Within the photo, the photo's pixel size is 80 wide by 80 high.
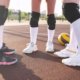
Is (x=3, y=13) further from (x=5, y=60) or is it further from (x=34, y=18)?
(x=34, y=18)

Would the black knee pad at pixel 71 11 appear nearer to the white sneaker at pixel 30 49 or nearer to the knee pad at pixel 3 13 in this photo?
the knee pad at pixel 3 13

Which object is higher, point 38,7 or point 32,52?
point 38,7

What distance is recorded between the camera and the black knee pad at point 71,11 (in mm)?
3559

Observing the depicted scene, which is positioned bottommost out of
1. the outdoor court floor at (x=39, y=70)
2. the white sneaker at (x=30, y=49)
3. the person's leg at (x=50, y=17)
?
the outdoor court floor at (x=39, y=70)

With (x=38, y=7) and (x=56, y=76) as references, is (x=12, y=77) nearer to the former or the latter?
(x=56, y=76)

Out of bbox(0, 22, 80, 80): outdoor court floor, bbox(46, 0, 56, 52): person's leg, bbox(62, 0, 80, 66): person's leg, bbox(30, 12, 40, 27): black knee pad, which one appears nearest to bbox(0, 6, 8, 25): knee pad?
bbox(0, 22, 80, 80): outdoor court floor

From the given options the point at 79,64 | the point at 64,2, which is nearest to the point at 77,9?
the point at 64,2

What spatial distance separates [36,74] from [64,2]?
1079mm

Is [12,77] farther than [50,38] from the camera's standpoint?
No

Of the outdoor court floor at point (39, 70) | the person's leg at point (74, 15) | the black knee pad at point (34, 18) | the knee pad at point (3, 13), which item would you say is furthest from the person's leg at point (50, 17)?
the knee pad at point (3, 13)

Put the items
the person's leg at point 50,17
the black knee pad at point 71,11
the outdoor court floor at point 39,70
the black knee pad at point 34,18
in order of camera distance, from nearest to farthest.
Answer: the outdoor court floor at point 39,70 < the black knee pad at point 71,11 < the black knee pad at point 34,18 < the person's leg at point 50,17

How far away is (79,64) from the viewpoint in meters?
3.62

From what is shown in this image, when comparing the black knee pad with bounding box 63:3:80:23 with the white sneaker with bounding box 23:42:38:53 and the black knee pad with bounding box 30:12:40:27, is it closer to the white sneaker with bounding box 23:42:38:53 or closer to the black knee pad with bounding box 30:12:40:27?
the black knee pad with bounding box 30:12:40:27

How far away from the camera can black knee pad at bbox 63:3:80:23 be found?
3.56 meters
